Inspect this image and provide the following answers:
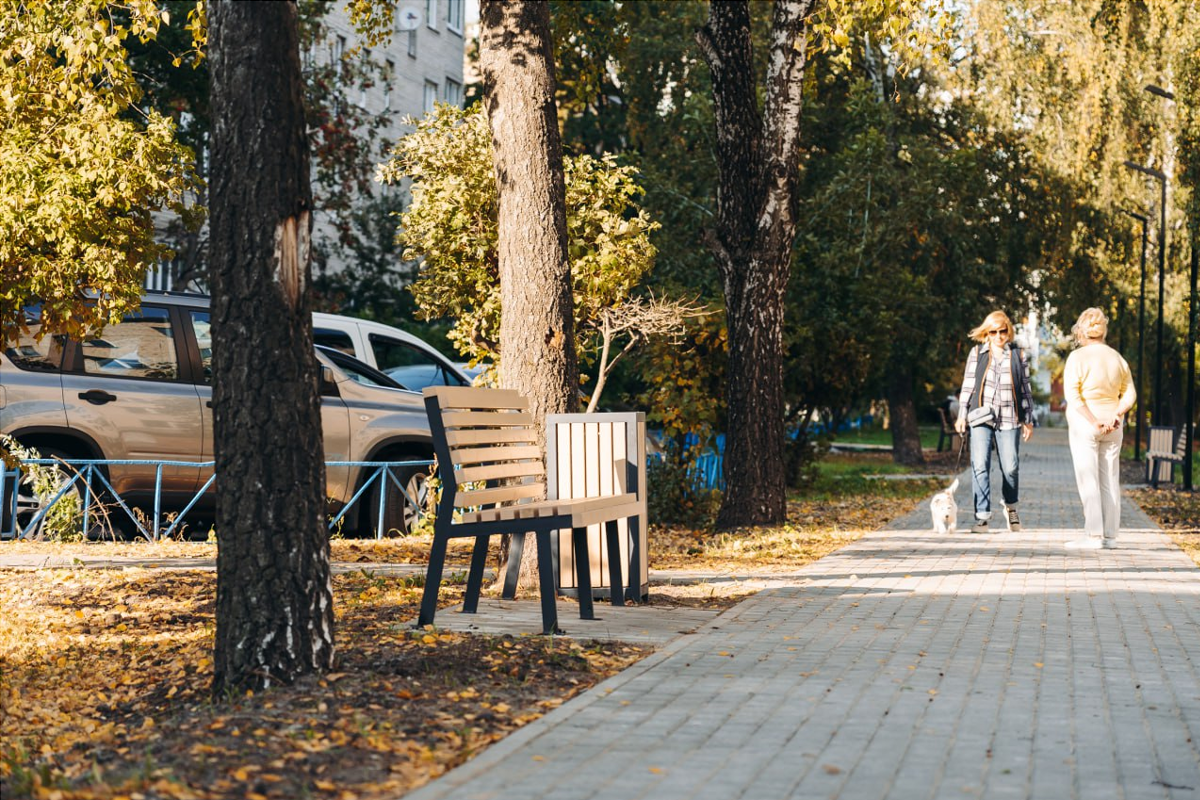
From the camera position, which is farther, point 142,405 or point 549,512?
point 142,405

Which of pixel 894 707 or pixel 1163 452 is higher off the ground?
pixel 1163 452

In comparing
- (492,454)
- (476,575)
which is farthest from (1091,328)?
(476,575)

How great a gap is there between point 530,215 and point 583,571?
2.39 meters

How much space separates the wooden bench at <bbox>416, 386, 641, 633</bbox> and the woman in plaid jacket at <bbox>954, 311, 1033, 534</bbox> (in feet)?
19.6

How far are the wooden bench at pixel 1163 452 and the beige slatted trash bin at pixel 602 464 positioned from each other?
16.3m

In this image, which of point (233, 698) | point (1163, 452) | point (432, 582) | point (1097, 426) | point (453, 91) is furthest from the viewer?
point (453, 91)

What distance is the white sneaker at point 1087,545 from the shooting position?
12.3 m

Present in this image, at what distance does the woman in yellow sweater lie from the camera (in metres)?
12.4

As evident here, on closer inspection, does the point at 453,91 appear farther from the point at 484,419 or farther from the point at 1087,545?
the point at 484,419

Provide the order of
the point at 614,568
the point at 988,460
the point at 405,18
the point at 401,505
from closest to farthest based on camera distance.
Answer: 1. the point at 614,568
2. the point at 401,505
3. the point at 988,460
4. the point at 405,18

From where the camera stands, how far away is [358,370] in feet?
44.2

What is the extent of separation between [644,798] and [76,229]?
6692mm

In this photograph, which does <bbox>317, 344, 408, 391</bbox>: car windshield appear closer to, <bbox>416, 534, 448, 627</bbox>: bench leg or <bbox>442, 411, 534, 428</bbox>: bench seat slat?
<bbox>442, 411, 534, 428</bbox>: bench seat slat

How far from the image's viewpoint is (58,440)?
11.9m
